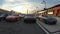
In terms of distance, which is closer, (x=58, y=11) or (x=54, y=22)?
(x=54, y=22)

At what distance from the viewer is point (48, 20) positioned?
20.3 metres

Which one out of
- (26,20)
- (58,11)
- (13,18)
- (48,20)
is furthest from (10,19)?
(58,11)

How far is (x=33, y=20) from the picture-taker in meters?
23.2

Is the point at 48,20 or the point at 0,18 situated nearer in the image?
the point at 48,20

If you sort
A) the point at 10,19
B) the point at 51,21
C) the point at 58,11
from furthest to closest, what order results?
the point at 58,11, the point at 10,19, the point at 51,21

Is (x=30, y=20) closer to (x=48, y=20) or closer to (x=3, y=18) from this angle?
(x=48, y=20)

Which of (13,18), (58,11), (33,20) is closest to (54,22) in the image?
(33,20)

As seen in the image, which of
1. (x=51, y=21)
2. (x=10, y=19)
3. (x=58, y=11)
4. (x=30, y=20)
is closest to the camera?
(x=51, y=21)

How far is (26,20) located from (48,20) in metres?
4.45

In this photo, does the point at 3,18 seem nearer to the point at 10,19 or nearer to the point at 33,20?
the point at 10,19


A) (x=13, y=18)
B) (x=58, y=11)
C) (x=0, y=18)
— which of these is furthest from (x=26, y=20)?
(x=58, y=11)

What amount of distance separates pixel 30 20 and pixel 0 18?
6.87 meters

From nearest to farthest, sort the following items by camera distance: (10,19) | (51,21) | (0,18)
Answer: (51,21) < (10,19) < (0,18)

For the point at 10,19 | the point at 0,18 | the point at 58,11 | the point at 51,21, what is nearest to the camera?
the point at 51,21
